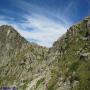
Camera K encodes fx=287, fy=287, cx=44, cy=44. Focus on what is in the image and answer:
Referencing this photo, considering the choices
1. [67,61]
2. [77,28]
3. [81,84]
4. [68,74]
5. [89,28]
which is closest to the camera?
[81,84]

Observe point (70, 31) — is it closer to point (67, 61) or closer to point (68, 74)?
point (67, 61)

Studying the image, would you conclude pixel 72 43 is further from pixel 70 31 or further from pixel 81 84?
pixel 81 84

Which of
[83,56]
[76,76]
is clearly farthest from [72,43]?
[76,76]

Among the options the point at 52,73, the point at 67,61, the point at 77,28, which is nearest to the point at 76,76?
the point at 67,61

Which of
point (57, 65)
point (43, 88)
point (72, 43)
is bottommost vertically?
point (43, 88)

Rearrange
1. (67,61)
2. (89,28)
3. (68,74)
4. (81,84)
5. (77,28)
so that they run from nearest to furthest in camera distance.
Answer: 1. (81,84)
2. (68,74)
3. (67,61)
4. (89,28)
5. (77,28)

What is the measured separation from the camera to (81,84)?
116312mm

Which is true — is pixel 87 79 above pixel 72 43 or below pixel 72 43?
below

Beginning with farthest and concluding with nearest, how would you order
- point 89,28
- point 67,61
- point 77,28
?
point 77,28 → point 89,28 → point 67,61

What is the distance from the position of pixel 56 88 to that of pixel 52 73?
24.7 meters

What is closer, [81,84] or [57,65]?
[81,84]

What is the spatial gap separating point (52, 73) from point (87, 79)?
122 feet

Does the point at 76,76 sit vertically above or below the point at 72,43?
below

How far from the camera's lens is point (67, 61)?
145375 millimetres
